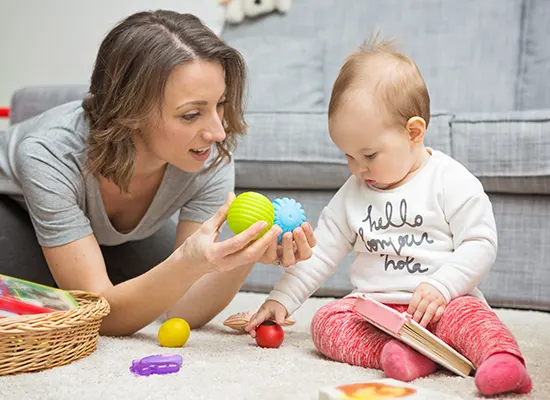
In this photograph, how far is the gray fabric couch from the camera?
5.80 feet

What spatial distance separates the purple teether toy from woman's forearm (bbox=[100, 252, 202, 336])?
18 centimetres

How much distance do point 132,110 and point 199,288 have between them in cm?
40

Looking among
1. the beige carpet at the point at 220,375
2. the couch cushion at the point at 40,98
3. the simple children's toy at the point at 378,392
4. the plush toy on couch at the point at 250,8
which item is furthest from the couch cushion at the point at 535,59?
the simple children's toy at the point at 378,392

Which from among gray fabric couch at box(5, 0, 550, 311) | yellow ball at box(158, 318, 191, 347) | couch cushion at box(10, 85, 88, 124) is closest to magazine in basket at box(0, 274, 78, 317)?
yellow ball at box(158, 318, 191, 347)

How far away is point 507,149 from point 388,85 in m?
0.68

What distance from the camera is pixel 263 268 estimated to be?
198 cm

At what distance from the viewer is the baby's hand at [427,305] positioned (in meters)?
1.13

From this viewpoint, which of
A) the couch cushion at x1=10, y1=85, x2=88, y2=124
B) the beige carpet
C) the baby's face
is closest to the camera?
the beige carpet

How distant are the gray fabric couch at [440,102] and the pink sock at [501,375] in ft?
2.81

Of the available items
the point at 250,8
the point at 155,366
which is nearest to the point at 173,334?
the point at 155,366

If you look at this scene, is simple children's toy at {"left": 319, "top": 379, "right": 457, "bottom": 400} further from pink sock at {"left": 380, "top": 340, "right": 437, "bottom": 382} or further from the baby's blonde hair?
the baby's blonde hair

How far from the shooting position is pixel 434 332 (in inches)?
45.7

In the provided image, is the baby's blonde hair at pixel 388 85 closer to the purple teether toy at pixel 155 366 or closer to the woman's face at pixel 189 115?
the woman's face at pixel 189 115

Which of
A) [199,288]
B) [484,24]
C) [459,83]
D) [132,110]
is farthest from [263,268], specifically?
[484,24]
